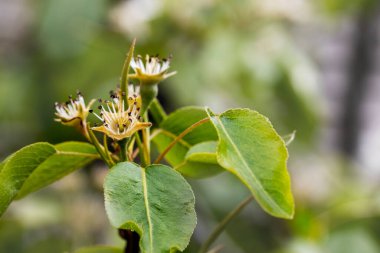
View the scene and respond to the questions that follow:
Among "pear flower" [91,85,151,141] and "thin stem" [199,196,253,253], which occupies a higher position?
"pear flower" [91,85,151,141]

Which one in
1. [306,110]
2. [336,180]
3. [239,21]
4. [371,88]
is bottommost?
[371,88]

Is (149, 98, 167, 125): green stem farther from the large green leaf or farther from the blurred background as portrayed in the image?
the blurred background

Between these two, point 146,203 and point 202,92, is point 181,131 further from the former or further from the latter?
point 202,92

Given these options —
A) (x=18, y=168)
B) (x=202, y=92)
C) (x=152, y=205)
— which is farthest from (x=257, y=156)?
(x=202, y=92)

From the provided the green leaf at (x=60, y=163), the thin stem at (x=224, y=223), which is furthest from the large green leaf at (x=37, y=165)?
the thin stem at (x=224, y=223)

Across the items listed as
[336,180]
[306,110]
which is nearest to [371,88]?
[336,180]

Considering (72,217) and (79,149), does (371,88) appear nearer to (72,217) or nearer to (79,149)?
(72,217)

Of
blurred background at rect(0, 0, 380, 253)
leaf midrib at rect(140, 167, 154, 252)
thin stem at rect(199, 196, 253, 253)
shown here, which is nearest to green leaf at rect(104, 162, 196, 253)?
leaf midrib at rect(140, 167, 154, 252)
